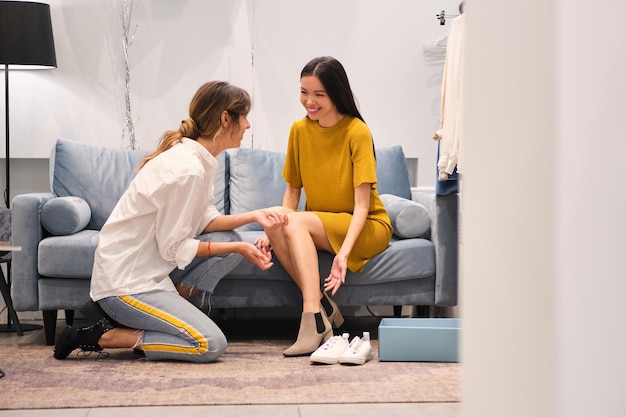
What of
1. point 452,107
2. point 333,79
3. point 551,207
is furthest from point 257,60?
point 551,207

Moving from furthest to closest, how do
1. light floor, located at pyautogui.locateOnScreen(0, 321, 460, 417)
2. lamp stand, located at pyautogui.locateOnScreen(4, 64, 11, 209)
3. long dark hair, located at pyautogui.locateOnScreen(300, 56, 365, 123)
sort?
lamp stand, located at pyautogui.locateOnScreen(4, 64, 11, 209) < long dark hair, located at pyautogui.locateOnScreen(300, 56, 365, 123) < light floor, located at pyautogui.locateOnScreen(0, 321, 460, 417)

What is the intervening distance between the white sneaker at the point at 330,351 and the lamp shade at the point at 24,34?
6.95 ft

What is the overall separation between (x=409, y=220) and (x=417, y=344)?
29.4 inches

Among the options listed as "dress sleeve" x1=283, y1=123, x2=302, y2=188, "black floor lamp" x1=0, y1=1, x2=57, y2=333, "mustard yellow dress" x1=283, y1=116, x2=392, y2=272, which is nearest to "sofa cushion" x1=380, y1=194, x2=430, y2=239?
"mustard yellow dress" x1=283, y1=116, x2=392, y2=272

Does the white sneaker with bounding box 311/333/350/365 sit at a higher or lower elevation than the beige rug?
higher

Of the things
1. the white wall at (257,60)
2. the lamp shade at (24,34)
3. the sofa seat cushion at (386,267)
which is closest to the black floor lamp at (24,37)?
the lamp shade at (24,34)

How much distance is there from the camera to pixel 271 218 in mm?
3182

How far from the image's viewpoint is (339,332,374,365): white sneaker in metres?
2.88

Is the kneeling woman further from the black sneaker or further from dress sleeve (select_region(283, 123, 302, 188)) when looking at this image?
dress sleeve (select_region(283, 123, 302, 188))

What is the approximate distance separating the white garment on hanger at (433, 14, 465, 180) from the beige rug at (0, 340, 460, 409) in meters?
0.84

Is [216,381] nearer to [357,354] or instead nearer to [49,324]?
[357,354]

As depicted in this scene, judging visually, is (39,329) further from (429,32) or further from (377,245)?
(429,32)

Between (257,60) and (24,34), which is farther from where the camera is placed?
(257,60)

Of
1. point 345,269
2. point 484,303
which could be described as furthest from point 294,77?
point 484,303
